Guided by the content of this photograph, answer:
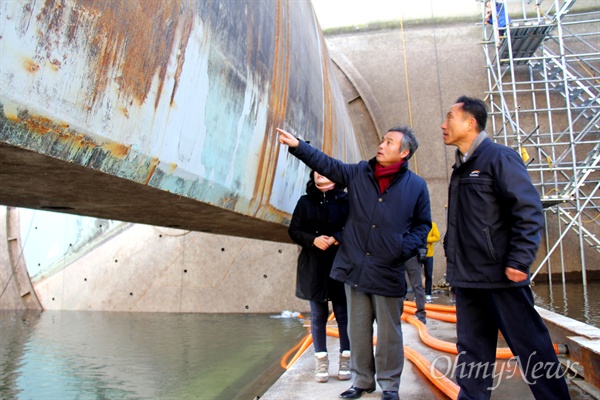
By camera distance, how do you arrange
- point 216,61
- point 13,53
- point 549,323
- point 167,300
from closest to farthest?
point 13,53
point 216,61
point 549,323
point 167,300

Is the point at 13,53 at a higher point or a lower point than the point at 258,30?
lower

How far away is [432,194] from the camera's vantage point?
404 inches

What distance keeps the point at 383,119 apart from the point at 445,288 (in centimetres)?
370

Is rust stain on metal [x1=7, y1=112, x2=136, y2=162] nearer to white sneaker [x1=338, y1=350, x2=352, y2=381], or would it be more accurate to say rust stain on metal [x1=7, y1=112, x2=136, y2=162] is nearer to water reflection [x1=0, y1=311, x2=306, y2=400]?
white sneaker [x1=338, y1=350, x2=352, y2=381]

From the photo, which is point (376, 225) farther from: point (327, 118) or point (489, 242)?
point (327, 118)

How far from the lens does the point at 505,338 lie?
1953mm

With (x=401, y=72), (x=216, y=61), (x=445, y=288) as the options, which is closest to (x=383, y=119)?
(x=401, y=72)

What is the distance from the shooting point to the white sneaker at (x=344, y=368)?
9.73 ft

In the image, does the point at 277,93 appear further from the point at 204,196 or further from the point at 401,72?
the point at 401,72

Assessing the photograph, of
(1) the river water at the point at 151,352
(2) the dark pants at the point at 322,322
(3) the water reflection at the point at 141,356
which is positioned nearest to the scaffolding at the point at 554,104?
(1) the river water at the point at 151,352

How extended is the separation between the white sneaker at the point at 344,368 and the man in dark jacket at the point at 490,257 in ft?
3.14

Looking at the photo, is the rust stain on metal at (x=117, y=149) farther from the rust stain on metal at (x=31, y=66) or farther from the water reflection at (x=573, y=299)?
the water reflection at (x=573, y=299)

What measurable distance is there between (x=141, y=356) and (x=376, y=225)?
11.3 feet

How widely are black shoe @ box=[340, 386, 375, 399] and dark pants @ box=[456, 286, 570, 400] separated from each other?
1.96 feet
